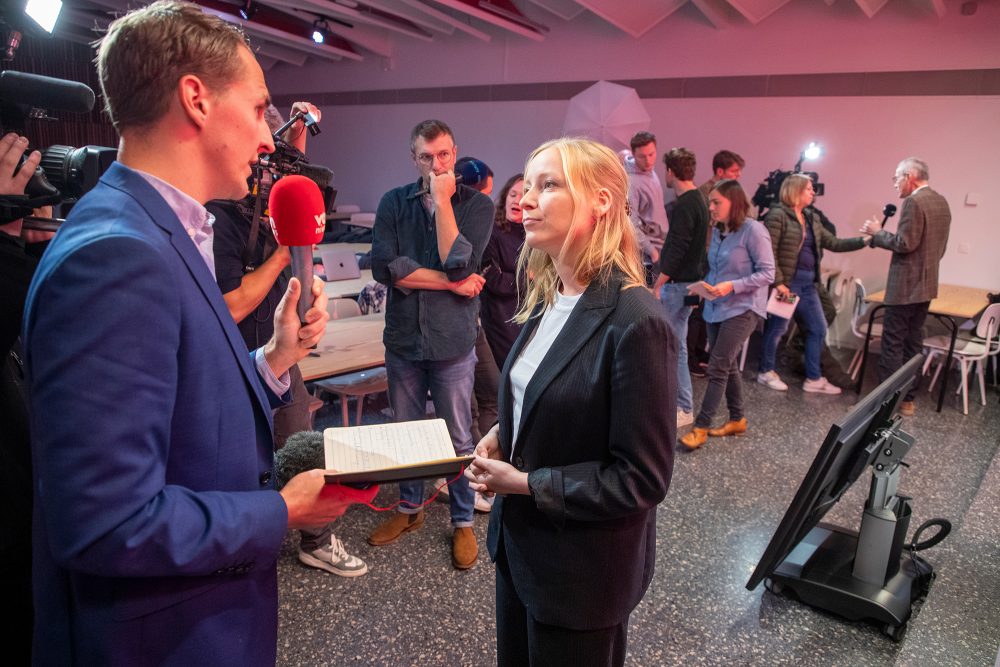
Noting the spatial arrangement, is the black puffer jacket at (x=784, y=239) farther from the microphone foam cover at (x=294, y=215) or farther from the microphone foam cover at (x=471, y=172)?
the microphone foam cover at (x=294, y=215)

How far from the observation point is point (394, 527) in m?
2.81

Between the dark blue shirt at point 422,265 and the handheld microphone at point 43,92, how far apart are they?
1202mm

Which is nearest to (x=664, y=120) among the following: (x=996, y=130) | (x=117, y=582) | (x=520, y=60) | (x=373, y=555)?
(x=520, y=60)

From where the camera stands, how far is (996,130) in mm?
5680

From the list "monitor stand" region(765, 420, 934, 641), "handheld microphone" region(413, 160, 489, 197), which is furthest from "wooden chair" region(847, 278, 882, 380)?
"handheld microphone" region(413, 160, 489, 197)

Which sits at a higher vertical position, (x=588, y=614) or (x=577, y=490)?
(x=577, y=490)

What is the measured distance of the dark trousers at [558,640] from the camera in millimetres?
1283

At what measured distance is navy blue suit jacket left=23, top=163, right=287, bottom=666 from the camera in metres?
0.73

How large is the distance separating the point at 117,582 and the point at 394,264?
5.90 feet

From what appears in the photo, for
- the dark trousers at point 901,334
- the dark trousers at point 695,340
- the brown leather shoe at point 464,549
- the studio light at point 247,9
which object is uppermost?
the studio light at point 247,9

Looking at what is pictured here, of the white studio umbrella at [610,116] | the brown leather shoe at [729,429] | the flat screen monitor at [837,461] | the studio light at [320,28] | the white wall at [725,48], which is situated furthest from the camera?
the studio light at [320,28]

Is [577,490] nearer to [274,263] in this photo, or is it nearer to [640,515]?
[640,515]

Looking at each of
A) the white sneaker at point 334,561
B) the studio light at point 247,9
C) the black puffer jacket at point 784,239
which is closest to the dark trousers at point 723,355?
the black puffer jacket at point 784,239

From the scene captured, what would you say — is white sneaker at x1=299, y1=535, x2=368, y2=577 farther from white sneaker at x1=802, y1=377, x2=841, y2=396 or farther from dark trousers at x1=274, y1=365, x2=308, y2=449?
white sneaker at x1=802, y1=377, x2=841, y2=396
